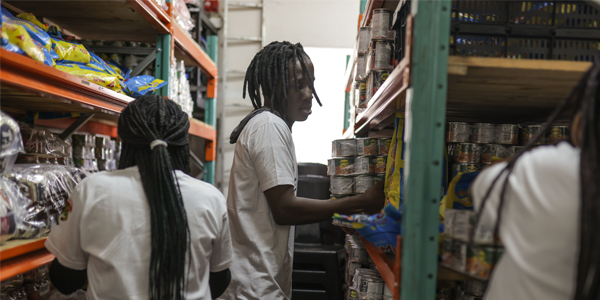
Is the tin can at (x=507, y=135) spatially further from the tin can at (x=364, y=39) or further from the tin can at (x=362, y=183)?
the tin can at (x=364, y=39)

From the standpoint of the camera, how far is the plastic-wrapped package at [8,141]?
1255mm

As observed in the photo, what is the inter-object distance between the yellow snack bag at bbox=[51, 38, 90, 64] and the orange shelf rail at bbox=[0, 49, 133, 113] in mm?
190

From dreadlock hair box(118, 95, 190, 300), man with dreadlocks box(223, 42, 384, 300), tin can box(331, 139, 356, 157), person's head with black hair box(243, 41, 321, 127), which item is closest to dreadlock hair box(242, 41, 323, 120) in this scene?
person's head with black hair box(243, 41, 321, 127)

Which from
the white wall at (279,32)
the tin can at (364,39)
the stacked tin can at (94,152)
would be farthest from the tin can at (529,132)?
the white wall at (279,32)

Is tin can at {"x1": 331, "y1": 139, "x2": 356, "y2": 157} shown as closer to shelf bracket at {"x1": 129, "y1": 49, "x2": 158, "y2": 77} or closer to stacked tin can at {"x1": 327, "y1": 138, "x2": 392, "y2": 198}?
stacked tin can at {"x1": 327, "y1": 138, "x2": 392, "y2": 198}

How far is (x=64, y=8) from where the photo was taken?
2098 mm

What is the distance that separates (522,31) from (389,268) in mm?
814

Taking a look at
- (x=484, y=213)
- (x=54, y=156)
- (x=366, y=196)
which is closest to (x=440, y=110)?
(x=484, y=213)

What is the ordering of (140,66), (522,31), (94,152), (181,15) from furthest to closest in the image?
(181,15)
(94,152)
(140,66)
(522,31)

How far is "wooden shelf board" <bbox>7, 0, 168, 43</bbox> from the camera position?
206 centimetres

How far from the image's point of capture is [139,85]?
7.07 feet

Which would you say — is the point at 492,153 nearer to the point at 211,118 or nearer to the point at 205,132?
the point at 205,132

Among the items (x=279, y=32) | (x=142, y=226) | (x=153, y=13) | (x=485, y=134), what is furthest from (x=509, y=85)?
(x=279, y=32)

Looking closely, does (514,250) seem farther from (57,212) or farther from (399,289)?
(57,212)
